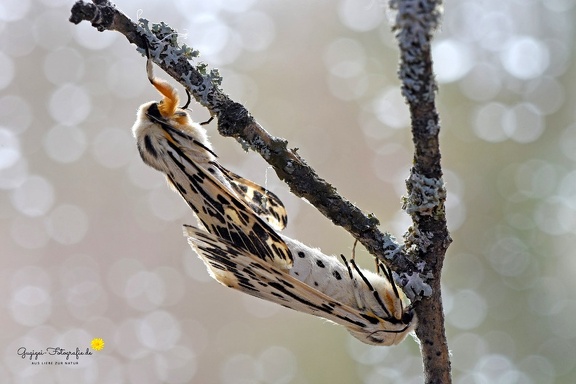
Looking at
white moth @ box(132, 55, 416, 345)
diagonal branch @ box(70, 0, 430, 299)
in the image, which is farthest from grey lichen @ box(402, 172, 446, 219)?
white moth @ box(132, 55, 416, 345)

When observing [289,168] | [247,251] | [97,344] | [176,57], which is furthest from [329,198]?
[97,344]

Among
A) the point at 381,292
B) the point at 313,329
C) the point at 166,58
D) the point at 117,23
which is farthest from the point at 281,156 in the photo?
the point at 313,329

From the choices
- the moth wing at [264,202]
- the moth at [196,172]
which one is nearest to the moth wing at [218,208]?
the moth at [196,172]

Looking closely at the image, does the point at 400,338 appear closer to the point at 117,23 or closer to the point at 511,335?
the point at 117,23

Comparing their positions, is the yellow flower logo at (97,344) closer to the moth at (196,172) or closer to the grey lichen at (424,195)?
the moth at (196,172)

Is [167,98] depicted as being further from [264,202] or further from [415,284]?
[415,284]
